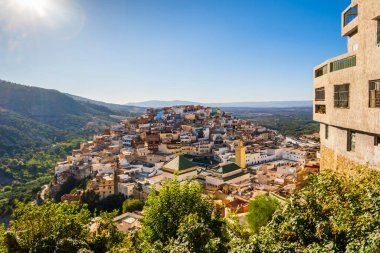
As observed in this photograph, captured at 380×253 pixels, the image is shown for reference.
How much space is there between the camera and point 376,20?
828 centimetres

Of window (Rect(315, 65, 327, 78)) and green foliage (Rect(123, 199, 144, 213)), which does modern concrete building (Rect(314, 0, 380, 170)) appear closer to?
window (Rect(315, 65, 327, 78))

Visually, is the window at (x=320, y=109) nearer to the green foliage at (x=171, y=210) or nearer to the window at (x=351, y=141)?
the window at (x=351, y=141)

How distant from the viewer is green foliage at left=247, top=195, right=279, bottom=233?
602 inches

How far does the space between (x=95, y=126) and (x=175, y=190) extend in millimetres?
151060

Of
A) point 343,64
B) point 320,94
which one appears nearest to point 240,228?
point 343,64

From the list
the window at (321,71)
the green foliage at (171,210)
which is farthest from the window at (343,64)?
the green foliage at (171,210)

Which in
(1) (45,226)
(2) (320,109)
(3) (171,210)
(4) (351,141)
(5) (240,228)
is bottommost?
(1) (45,226)

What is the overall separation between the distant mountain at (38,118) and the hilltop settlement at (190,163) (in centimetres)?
4699

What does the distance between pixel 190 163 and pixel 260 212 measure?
30.2 metres

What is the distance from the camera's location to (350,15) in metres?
11.3

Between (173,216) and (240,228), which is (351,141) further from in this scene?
(173,216)

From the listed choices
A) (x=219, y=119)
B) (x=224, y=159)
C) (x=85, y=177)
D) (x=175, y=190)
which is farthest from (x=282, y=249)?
(x=219, y=119)

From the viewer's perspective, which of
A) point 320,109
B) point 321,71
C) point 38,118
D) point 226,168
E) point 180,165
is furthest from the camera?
point 38,118

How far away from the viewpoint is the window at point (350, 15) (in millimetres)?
10671
